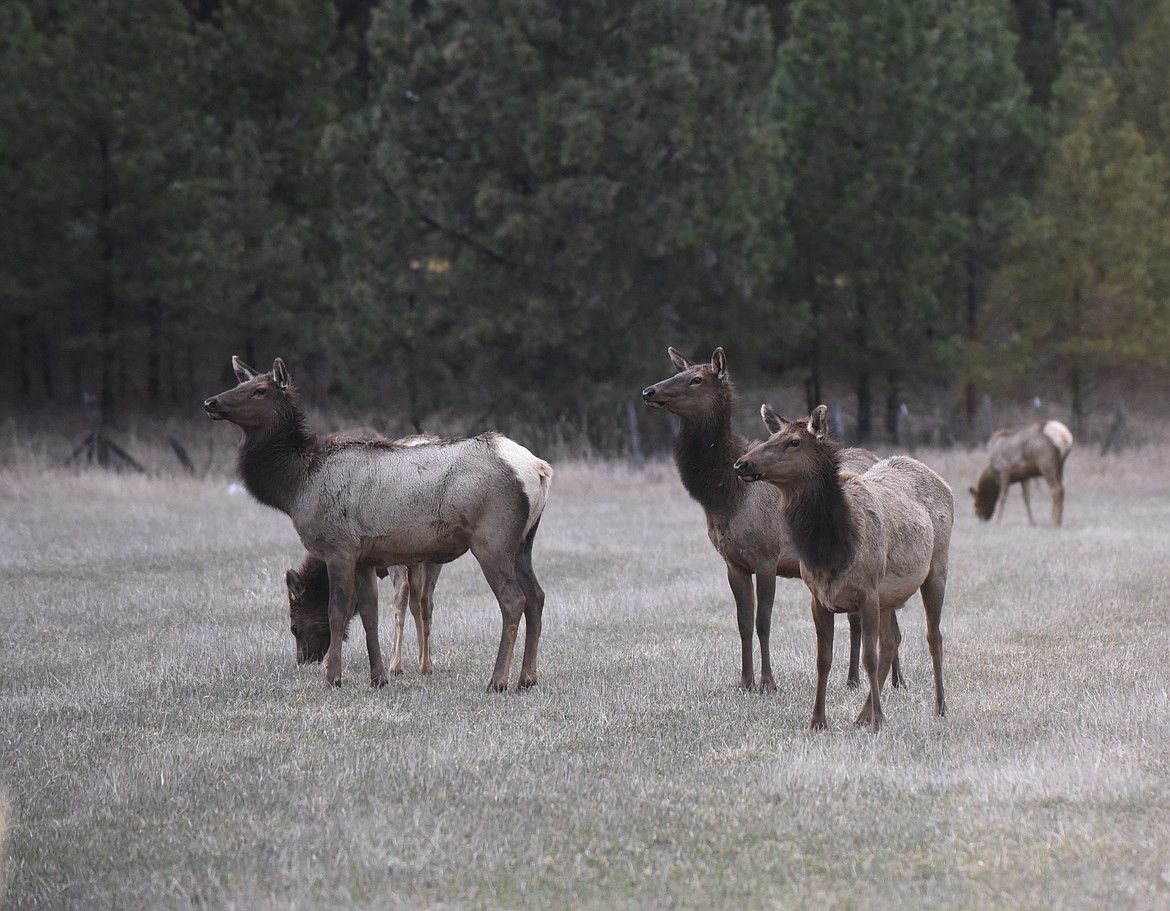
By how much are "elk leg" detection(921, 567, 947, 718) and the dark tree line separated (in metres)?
17.5

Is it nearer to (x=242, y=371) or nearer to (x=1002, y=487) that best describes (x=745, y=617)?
(x=242, y=371)

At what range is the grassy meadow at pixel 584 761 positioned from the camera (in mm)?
5152

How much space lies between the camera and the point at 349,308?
1096 inches

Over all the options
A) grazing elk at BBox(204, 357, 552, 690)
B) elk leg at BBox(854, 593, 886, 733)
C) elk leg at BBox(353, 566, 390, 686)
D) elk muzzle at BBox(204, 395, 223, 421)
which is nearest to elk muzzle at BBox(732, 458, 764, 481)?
elk leg at BBox(854, 593, 886, 733)

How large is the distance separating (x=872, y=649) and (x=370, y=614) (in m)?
3.37

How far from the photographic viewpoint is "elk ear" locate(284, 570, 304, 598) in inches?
380

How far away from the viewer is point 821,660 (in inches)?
293

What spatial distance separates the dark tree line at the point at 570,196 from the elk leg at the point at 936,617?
57.5ft

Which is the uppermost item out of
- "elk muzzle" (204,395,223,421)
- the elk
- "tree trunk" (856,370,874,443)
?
"elk muzzle" (204,395,223,421)

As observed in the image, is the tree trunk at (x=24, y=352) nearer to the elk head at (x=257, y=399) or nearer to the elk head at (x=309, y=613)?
the elk head at (x=309, y=613)

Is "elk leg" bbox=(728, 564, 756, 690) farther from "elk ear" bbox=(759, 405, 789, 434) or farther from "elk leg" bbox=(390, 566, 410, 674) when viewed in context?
"elk leg" bbox=(390, 566, 410, 674)

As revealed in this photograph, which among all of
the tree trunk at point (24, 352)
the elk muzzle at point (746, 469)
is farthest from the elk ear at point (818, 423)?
the tree trunk at point (24, 352)

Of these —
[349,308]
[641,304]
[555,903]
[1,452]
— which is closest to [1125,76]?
[641,304]

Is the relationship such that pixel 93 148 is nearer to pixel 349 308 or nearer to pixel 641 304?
pixel 349 308
